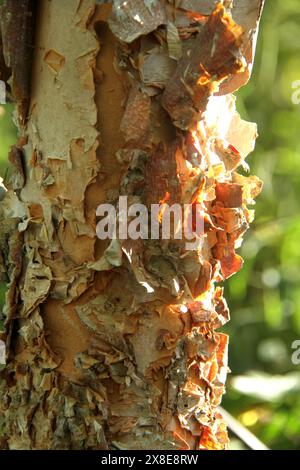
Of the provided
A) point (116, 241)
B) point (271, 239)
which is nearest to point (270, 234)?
point (271, 239)

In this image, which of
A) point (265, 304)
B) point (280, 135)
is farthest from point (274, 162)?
point (265, 304)

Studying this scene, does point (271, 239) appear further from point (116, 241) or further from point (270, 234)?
point (116, 241)

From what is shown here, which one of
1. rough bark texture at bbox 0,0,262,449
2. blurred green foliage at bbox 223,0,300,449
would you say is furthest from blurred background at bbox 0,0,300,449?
rough bark texture at bbox 0,0,262,449

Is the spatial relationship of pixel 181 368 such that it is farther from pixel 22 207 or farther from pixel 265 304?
pixel 265 304

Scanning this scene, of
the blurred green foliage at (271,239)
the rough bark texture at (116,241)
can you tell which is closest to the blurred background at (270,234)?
the blurred green foliage at (271,239)

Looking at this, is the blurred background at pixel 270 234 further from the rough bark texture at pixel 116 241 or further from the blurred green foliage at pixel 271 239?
the rough bark texture at pixel 116 241
